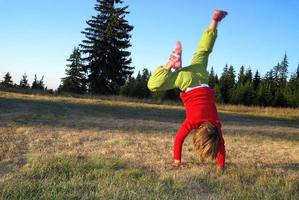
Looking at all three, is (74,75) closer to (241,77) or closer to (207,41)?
(241,77)

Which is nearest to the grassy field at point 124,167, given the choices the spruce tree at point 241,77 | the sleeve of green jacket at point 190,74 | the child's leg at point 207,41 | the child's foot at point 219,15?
the sleeve of green jacket at point 190,74

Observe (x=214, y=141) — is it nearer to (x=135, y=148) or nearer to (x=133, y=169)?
(x=133, y=169)

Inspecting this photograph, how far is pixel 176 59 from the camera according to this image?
659cm

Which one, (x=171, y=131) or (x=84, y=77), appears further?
(x=84, y=77)

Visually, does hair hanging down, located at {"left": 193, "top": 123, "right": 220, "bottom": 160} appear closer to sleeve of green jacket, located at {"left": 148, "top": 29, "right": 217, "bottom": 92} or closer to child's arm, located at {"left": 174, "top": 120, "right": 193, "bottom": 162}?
child's arm, located at {"left": 174, "top": 120, "right": 193, "bottom": 162}

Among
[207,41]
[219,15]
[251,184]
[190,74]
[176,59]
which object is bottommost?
[251,184]

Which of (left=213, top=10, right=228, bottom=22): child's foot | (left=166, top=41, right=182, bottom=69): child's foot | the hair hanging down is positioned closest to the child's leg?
(left=213, top=10, right=228, bottom=22): child's foot

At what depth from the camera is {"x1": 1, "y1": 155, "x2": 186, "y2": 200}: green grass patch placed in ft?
16.0

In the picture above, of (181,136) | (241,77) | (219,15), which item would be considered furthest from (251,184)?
(241,77)

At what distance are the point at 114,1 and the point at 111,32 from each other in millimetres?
2848

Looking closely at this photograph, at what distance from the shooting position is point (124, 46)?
40.7 metres

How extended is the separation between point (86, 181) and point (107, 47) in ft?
117

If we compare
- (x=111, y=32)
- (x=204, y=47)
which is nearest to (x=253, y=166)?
(x=204, y=47)

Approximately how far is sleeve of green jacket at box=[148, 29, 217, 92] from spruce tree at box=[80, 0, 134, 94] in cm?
3299
